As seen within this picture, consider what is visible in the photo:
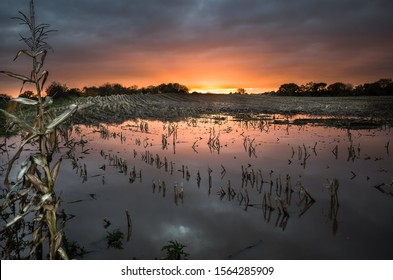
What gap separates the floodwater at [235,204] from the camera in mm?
5934

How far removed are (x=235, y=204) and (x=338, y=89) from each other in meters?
89.3

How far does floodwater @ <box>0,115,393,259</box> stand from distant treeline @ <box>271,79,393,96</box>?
70.5m

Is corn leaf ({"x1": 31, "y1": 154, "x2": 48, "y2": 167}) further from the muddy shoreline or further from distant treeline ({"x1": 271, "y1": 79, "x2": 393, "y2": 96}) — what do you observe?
distant treeline ({"x1": 271, "y1": 79, "x2": 393, "y2": 96})

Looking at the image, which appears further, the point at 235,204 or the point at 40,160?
the point at 235,204

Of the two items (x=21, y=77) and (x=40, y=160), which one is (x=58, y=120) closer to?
(x=40, y=160)

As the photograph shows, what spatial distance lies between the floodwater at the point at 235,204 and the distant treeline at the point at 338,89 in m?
70.5

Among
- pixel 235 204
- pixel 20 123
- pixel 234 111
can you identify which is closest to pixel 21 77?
pixel 20 123

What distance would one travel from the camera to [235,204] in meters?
7.80

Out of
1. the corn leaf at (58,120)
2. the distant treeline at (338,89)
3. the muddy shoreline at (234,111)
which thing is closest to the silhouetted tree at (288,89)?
the distant treeline at (338,89)

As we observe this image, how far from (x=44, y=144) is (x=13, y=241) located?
2524 millimetres

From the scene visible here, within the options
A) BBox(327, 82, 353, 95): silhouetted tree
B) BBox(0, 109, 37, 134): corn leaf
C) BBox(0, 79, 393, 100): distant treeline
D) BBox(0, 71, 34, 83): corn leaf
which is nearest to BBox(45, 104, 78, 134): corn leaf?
BBox(0, 109, 37, 134): corn leaf

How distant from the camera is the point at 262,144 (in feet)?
51.0

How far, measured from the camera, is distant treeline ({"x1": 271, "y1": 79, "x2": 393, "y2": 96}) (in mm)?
73812
